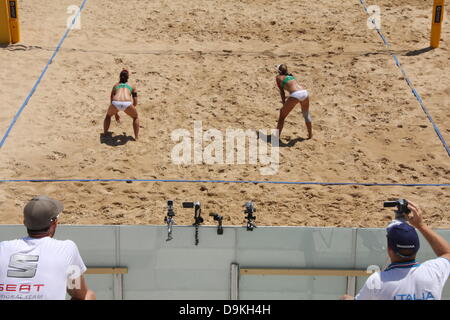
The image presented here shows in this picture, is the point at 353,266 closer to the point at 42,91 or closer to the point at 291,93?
the point at 291,93

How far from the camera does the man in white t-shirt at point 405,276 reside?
131 inches

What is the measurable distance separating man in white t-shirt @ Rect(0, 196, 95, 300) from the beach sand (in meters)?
4.25

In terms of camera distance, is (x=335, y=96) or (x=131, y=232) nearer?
(x=131, y=232)

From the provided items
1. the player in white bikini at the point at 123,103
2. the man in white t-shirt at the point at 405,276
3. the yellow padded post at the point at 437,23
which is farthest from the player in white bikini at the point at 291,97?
the man in white t-shirt at the point at 405,276

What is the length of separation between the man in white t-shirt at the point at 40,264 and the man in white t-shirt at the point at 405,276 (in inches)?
55.3

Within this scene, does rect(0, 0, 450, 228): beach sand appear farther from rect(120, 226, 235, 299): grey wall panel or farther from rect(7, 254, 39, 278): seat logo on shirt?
rect(7, 254, 39, 278): seat logo on shirt

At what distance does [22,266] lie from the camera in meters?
3.37

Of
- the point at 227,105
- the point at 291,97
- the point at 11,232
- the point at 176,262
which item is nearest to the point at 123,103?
the point at 227,105

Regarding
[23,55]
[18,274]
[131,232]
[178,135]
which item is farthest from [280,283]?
[23,55]

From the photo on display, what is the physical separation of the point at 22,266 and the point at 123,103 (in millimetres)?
6281

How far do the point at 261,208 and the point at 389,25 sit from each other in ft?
22.2

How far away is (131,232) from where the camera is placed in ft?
17.3

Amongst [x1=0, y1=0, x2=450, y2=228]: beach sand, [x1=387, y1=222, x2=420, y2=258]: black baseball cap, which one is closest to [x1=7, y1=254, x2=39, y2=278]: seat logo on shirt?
[x1=387, y1=222, x2=420, y2=258]: black baseball cap

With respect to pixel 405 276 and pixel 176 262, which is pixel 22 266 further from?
pixel 176 262
